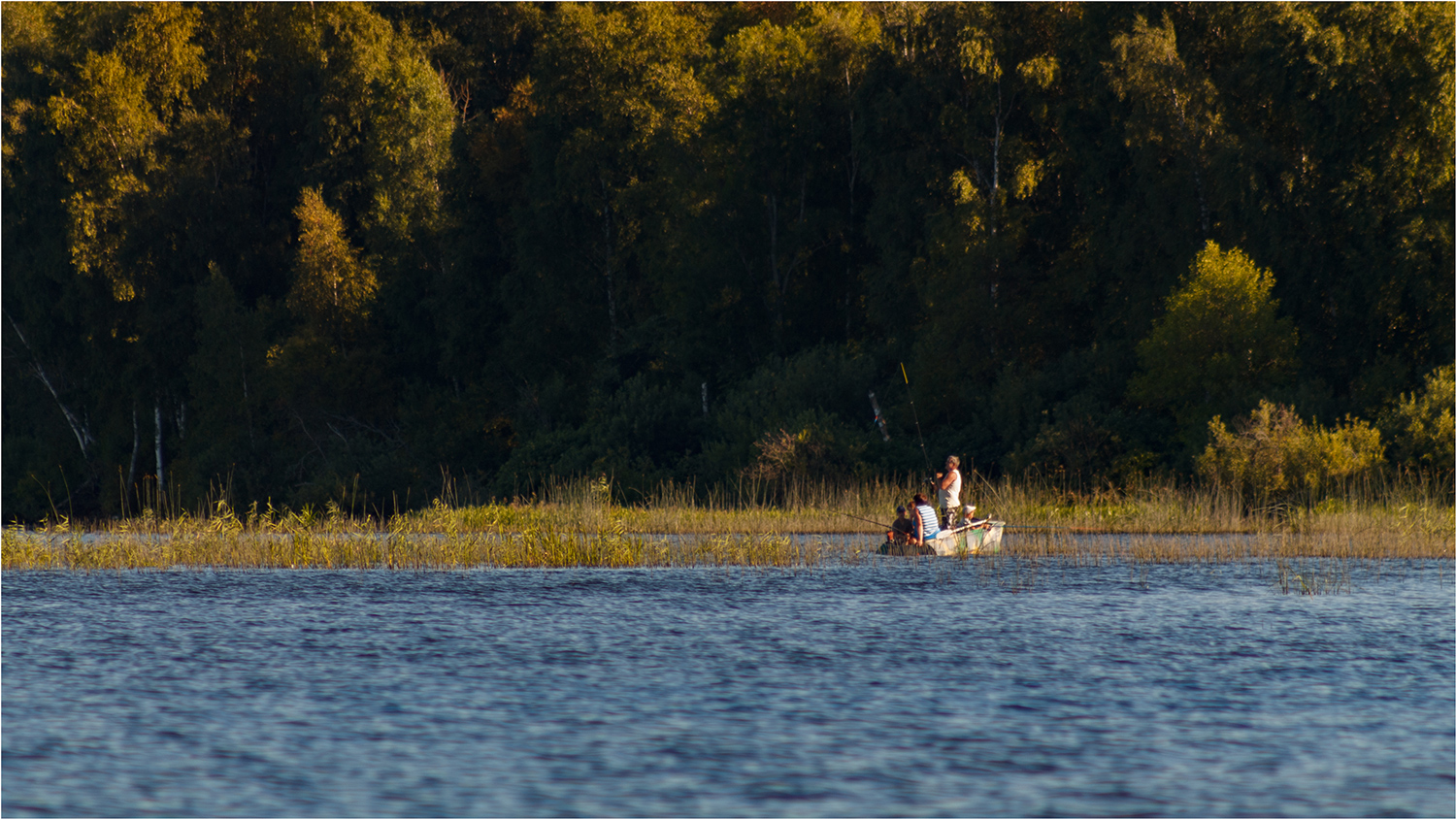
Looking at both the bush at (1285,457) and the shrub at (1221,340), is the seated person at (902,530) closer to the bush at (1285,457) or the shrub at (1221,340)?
the bush at (1285,457)

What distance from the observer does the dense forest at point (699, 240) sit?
3372 centimetres

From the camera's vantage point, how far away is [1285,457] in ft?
97.2

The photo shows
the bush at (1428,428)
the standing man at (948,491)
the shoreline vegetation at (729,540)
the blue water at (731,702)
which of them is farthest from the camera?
the bush at (1428,428)

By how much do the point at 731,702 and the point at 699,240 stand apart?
3453 centimetres

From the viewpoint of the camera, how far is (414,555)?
21.8 meters

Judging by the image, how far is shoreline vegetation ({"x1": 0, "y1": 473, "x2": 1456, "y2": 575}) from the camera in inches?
856

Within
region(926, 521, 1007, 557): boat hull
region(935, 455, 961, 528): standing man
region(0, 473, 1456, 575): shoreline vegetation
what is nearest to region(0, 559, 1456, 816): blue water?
region(0, 473, 1456, 575): shoreline vegetation

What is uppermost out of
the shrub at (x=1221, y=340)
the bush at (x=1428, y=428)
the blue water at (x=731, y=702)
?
the shrub at (x=1221, y=340)

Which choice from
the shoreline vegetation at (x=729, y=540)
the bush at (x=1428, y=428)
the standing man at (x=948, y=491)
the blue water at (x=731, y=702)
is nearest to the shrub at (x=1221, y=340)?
the bush at (x=1428, y=428)

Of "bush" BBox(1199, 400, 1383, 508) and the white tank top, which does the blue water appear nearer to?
the white tank top

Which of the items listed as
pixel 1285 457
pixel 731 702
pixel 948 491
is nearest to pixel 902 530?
pixel 948 491

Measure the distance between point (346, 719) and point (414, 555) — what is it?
1088 cm

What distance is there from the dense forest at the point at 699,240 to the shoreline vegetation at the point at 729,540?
6072 mm

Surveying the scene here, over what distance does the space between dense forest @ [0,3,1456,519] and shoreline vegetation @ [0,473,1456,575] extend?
6.07m
